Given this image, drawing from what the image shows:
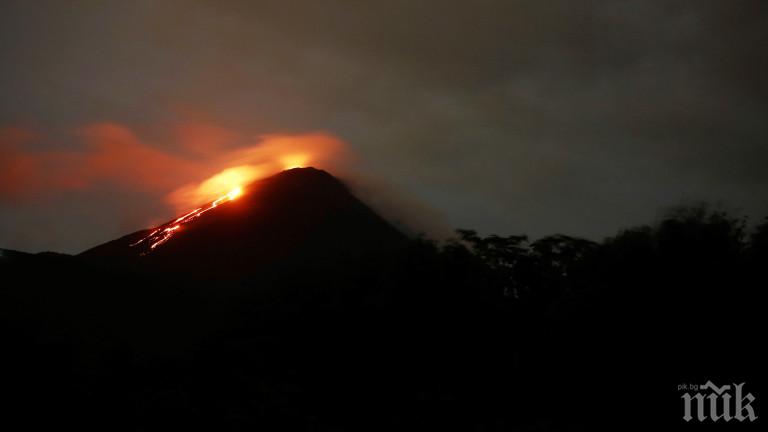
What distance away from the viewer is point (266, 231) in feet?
438

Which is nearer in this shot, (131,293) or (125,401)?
(125,401)

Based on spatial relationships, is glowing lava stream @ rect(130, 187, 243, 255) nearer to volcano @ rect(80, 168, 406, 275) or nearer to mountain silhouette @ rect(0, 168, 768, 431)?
volcano @ rect(80, 168, 406, 275)

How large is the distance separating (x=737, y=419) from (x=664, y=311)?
621 cm

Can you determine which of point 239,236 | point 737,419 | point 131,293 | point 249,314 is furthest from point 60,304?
point 737,419

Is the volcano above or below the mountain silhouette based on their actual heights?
above

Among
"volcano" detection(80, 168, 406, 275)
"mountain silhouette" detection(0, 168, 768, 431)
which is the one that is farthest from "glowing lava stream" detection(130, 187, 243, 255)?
"mountain silhouette" detection(0, 168, 768, 431)

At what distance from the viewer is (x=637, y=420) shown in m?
29.0

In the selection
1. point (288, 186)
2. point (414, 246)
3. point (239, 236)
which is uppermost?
point (288, 186)

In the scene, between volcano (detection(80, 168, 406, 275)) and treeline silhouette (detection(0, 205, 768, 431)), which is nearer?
treeline silhouette (detection(0, 205, 768, 431))

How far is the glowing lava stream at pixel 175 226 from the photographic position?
424 ft

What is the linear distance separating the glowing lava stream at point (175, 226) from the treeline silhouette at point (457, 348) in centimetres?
7455

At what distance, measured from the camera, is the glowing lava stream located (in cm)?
12938

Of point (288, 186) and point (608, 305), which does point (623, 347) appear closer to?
point (608, 305)

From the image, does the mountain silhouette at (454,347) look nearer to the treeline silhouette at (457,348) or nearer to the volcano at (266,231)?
the treeline silhouette at (457,348)
